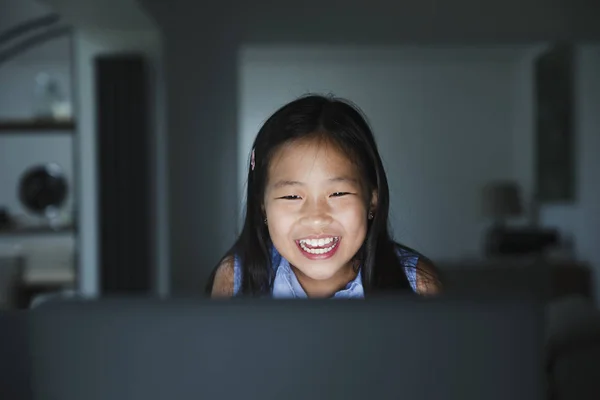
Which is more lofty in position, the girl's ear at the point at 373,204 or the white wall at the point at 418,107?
the white wall at the point at 418,107

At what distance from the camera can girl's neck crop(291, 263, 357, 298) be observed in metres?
0.44

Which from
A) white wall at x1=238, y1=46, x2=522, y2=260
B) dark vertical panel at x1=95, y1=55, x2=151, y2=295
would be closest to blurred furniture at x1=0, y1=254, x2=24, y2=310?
dark vertical panel at x1=95, y1=55, x2=151, y2=295

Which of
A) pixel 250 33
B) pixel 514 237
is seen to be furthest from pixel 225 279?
pixel 514 237

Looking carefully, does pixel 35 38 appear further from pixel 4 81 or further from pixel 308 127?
pixel 308 127

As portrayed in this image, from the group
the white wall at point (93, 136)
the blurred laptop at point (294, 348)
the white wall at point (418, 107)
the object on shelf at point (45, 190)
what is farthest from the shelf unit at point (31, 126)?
the blurred laptop at point (294, 348)

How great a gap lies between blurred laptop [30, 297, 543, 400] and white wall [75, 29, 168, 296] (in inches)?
19.5

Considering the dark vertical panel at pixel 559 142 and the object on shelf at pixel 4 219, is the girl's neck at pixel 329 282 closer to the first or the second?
the dark vertical panel at pixel 559 142

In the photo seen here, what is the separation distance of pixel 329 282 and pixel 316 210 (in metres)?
0.06

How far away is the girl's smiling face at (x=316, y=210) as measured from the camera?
0.43 meters

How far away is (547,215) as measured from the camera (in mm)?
2457

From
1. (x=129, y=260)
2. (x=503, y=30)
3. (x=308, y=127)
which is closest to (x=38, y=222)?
(x=129, y=260)

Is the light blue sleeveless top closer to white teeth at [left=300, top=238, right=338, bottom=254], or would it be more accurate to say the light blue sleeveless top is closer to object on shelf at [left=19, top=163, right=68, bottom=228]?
white teeth at [left=300, top=238, right=338, bottom=254]

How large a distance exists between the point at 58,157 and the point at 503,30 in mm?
3788

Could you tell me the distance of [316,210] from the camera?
0.42 m
